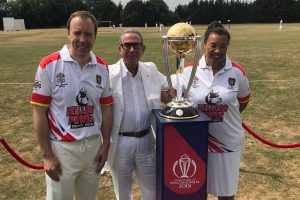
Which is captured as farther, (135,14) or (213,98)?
(135,14)

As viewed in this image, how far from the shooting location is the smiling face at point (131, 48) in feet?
9.50

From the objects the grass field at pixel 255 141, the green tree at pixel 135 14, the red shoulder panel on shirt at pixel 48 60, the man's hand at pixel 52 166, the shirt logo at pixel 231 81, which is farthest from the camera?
the green tree at pixel 135 14

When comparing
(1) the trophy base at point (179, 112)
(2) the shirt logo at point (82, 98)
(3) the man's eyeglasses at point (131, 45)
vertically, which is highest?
(3) the man's eyeglasses at point (131, 45)

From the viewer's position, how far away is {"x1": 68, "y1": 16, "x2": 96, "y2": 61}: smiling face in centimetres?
260

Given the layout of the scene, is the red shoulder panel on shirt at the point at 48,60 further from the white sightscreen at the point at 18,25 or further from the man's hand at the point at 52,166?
the white sightscreen at the point at 18,25

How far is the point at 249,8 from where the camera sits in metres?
77.4

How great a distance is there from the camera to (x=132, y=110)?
3.03m

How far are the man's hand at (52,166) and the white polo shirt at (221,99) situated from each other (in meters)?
1.23

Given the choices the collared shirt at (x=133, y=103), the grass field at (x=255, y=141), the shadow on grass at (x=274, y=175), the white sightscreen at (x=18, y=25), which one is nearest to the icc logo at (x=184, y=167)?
the collared shirt at (x=133, y=103)

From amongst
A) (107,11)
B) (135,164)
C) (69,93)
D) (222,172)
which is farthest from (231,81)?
(107,11)

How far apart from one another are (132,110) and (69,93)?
607 millimetres

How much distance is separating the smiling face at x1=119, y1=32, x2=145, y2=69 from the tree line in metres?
71.7

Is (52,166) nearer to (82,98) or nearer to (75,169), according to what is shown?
(75,169)

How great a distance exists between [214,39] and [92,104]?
1.11 metres
